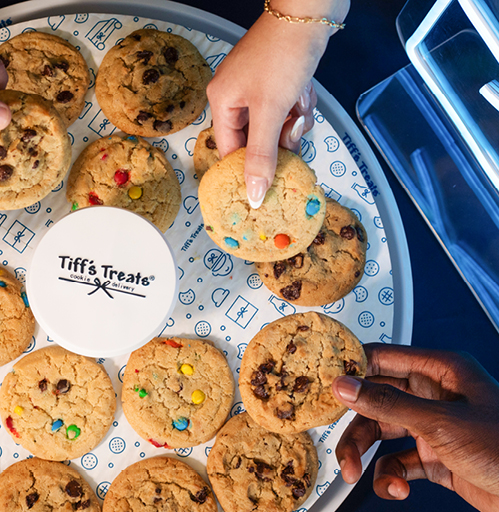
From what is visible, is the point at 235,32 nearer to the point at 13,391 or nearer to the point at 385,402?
the point at 385,402

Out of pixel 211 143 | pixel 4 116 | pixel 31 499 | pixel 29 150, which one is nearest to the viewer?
pixel 4 116

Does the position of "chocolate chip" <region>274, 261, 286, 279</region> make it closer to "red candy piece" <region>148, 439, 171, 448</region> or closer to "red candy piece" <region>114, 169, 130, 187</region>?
"red candy piece" <region>114, 169, 130, 187</region>

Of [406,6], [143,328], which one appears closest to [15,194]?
[143,328]

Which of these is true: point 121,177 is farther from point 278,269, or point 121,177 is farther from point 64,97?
point 278,269

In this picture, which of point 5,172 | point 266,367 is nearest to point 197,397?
point 266,367

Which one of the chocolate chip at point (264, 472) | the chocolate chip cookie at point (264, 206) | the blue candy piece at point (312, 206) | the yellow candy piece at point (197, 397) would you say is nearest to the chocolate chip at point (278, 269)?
the chocolate chip cookie at point (264, 206)

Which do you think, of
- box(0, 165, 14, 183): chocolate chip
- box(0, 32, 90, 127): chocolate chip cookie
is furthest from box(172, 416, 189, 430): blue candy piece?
box(0, 32, 90, 127): chocolate chip cookie
